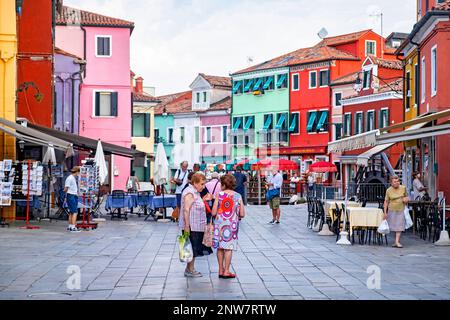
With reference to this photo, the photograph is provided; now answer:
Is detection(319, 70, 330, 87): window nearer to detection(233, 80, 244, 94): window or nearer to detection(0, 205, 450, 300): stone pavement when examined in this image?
detection(233, 80, 244, 94): window

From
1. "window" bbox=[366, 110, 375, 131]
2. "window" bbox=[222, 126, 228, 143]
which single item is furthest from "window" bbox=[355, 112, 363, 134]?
"window" bbox=[222, 126, 228, 143]

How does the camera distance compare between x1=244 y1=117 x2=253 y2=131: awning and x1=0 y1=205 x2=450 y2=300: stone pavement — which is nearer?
x1=0 y1=205 x2=450 y2=300: stone pavement

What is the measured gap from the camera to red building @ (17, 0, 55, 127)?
29672 mm

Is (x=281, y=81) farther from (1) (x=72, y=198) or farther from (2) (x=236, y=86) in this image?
(1) (x=72, y=198)

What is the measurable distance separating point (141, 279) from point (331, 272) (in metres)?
2.97

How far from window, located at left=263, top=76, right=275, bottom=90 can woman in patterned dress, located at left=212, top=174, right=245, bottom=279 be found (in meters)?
59.1

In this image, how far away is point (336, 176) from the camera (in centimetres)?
6075

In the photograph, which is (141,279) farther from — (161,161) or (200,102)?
(200,102)

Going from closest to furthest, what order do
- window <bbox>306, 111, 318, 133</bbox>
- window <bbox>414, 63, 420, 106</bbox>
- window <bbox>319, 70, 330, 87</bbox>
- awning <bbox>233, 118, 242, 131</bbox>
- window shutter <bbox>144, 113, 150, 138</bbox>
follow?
window <bbox>414, 63, 420, 106</bbox>
window shutter <bbox>144, 113, 150, 138</bbox>
window <bbox>319, 70, 330, 87</bbox>
window <bbox>306, 111, 318, 133</bbox>
awning <bbox>233, 118, 242, 131</bbox>

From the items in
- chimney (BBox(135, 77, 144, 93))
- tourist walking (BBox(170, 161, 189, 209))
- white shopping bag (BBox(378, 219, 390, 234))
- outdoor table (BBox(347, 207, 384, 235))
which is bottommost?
white shopping bag (BBox(378, 219, 390, 234))

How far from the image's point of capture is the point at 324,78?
66.2 metres

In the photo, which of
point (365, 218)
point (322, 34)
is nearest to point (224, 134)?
point (322, 34)

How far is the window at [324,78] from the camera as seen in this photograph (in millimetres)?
65938

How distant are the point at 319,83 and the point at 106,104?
67.4 ft
